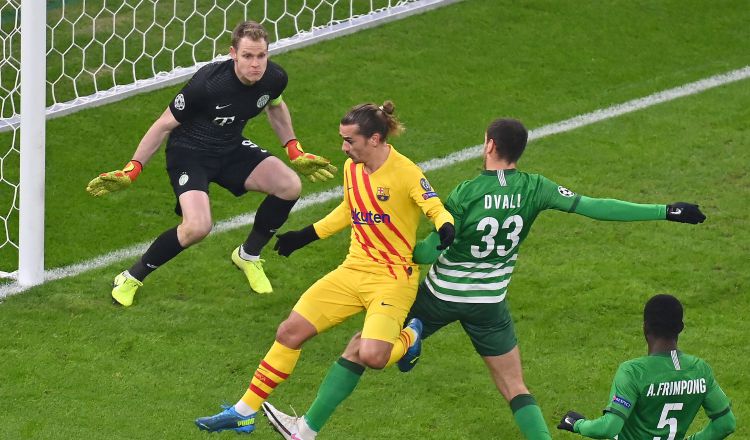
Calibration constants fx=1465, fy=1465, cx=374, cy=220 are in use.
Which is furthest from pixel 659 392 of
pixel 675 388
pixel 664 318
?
pixel 664 318

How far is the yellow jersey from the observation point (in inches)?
290

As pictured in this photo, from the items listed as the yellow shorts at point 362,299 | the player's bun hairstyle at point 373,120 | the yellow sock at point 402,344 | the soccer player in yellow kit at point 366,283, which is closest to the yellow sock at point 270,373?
the soccer player in yellow kit at point 366,283

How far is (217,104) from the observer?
352 inches

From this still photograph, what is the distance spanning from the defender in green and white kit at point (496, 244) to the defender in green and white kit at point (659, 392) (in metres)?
0.92

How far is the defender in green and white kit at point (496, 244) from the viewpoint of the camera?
705 centimetres

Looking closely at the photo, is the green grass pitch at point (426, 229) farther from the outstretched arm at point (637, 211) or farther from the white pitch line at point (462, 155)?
the outstretched arm at point (637, 211)

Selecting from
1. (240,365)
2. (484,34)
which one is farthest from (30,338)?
(484,34)

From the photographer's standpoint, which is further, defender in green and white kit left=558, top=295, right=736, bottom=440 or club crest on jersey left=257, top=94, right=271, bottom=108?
club crest on jersey left=257, top=94, right=271, bottom=108

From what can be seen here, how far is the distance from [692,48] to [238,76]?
5579 millimetres

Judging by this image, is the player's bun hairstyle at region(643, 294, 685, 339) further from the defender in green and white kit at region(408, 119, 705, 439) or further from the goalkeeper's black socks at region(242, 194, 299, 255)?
the goalkeeper's black socks at region(242, 194, 299, 255)

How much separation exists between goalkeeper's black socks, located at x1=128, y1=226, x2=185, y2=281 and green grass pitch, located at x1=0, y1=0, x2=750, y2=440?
20 centimetres

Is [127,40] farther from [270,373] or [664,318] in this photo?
[664,318]

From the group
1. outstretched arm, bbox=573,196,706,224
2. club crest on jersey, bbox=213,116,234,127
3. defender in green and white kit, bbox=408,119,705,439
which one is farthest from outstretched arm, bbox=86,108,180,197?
outstretched arm, bbox=573,196,706,224

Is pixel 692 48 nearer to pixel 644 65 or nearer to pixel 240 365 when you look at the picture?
pixel 644 65
